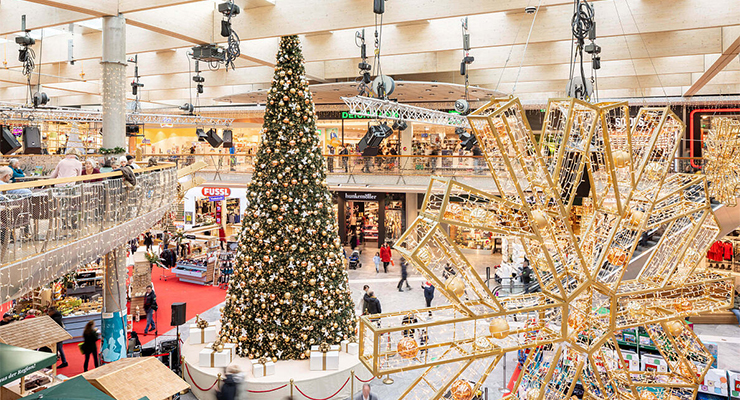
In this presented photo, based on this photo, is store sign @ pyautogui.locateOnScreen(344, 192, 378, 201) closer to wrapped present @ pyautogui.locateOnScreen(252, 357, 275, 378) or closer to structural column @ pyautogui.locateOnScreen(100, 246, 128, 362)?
structural column @ pyautogui.locateOnScreen(100, 246, 128, 362)

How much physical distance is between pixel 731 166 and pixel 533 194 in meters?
1.56

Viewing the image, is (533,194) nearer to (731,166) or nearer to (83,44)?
(731,166)

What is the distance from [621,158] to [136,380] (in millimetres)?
6500

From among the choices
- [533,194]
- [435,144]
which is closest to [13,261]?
[533,194]

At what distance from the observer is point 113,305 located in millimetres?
9656

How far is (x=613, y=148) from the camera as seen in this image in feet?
6.64

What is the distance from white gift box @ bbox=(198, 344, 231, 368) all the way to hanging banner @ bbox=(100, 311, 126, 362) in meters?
2.45

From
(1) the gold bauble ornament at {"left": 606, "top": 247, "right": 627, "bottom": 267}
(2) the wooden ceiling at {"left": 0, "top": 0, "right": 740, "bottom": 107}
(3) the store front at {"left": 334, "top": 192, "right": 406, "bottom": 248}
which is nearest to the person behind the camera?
(1) the gold bauble ornament at {"left": 606, "top": 247, "right": 627, "bottom": 267}

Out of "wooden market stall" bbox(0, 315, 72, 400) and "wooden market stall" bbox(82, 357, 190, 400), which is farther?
"wooden market stall" bbox(0, 315, 72, 400)

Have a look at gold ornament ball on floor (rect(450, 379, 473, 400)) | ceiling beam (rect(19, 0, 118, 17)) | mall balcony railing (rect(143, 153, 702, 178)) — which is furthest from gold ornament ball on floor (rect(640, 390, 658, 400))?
mall balcony railing (rect(143, 153, 702, 178))

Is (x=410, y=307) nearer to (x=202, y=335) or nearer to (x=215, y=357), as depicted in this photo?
(x=202, y=335)

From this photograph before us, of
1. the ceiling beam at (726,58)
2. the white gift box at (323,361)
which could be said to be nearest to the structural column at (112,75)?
the white gift box at (323,361)

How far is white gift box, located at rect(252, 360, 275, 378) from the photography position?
25.8 ft

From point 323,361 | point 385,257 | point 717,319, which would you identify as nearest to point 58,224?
point 323,361
